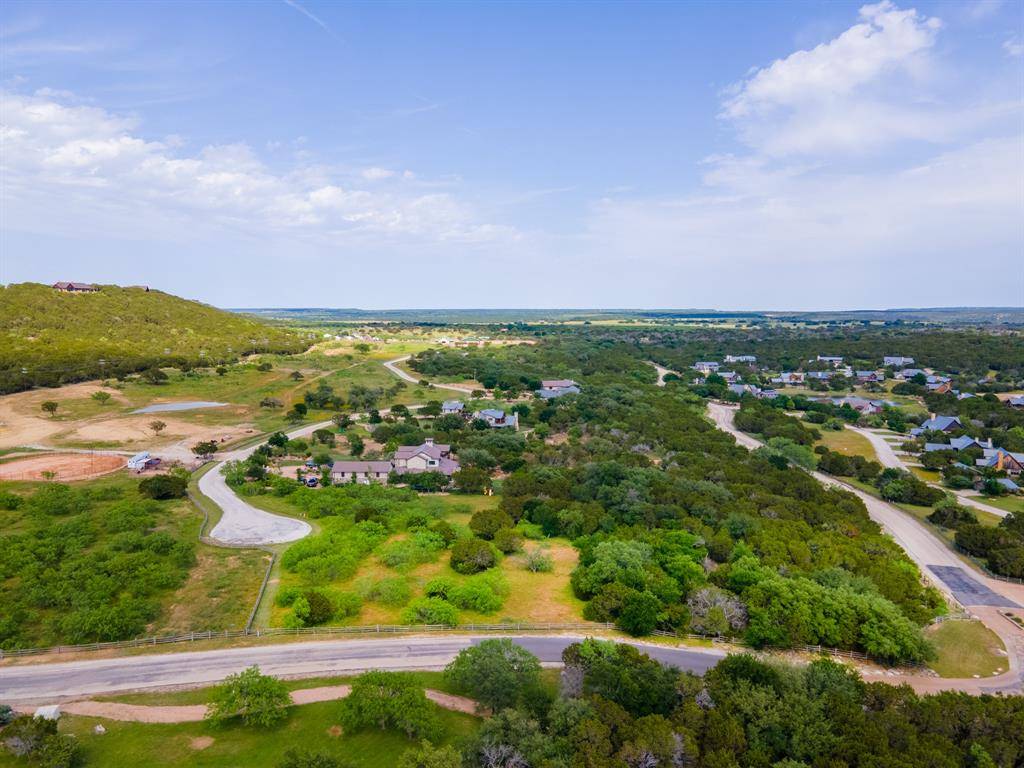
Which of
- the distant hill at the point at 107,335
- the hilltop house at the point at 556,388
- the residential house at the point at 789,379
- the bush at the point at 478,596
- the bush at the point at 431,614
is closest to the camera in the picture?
the bush at the point at 431,614

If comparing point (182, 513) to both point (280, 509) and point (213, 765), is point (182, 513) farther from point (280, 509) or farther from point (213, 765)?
point (213, 765)

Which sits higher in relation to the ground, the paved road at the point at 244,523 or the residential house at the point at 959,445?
the residential house at the point at 959,445

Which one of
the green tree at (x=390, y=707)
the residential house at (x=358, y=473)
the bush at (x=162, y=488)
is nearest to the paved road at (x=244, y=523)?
the bush at (x=162, y=488)

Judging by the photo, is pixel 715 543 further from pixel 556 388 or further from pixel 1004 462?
pixel 556 388

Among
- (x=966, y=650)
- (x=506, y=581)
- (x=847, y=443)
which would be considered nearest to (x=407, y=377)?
(x=847, y=443)

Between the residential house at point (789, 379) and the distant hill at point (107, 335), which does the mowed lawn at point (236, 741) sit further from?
the residential house at point (789, 379)

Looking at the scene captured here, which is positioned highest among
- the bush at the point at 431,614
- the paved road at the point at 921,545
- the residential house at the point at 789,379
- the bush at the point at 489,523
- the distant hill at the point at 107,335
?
the distant hill at the point at 107,335
